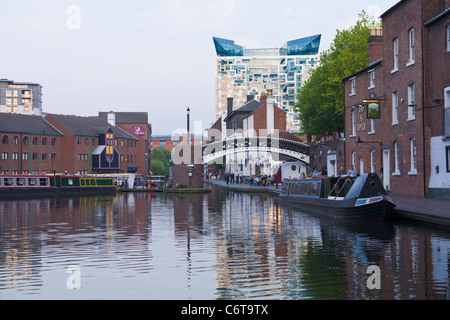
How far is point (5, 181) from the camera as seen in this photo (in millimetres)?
55156


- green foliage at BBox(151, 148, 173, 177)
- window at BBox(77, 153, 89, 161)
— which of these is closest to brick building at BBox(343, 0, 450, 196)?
window at BBox(77, 153, 89, 161)

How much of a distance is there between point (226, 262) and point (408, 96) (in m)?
21.1

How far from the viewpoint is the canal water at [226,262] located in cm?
887

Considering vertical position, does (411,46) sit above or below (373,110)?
above

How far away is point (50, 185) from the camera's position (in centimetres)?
5784

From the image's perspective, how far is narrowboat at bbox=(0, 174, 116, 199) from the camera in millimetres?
54594

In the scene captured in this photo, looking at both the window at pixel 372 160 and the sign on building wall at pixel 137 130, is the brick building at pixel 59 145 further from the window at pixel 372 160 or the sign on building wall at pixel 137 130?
the window at pixel 372 160

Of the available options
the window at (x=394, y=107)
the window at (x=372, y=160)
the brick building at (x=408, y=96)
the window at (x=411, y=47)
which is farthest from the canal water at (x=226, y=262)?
the window at (x=372, y=160)

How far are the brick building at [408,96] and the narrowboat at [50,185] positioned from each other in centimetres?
3311

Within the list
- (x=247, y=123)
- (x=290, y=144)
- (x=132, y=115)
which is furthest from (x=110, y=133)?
(x=290, y=144)

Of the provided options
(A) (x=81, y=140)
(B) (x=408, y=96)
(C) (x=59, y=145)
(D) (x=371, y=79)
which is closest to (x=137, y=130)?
(A) (x=81, y=140)

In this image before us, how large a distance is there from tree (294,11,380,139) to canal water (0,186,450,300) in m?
25.8

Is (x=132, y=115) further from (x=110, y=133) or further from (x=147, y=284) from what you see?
(x=147, y=284)

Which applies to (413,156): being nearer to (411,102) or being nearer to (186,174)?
(411,102)
